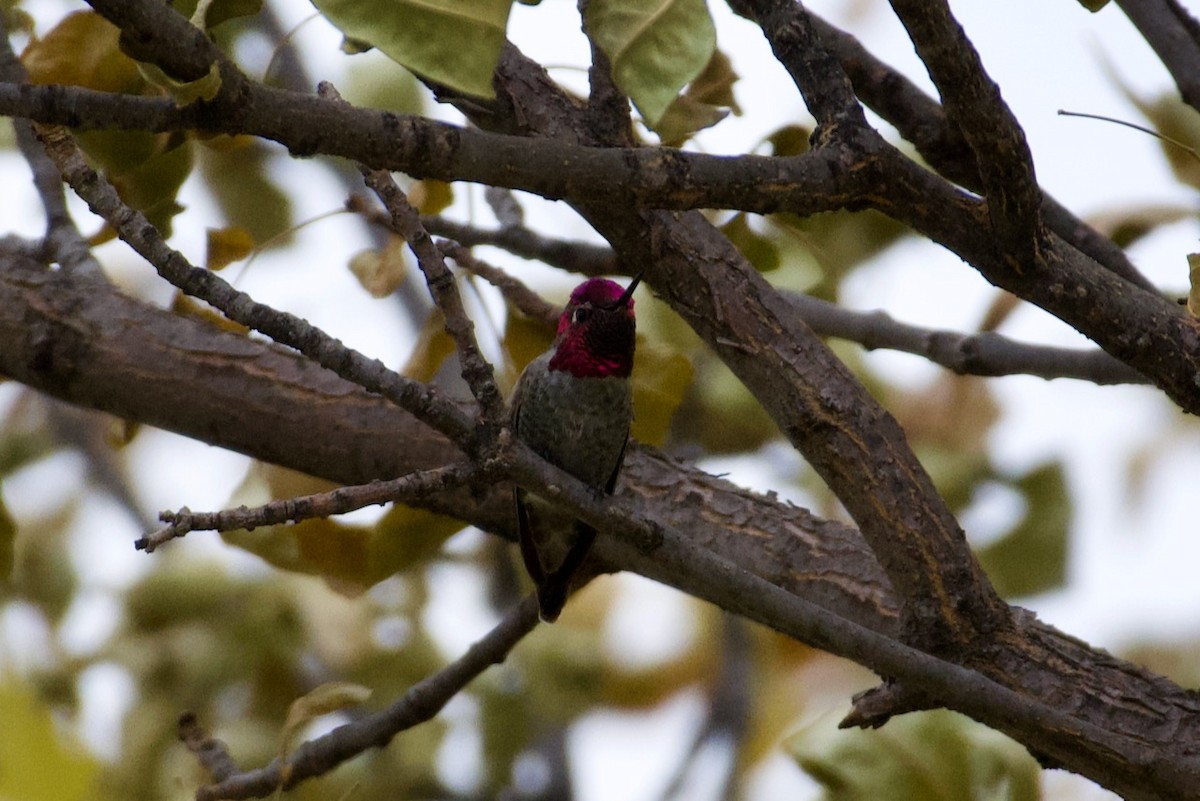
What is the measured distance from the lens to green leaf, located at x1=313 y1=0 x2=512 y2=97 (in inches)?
47.8

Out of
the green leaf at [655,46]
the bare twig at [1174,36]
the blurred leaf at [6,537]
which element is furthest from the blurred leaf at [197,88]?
the bare twig at [1174,36]

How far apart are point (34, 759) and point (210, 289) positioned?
0.58 meters

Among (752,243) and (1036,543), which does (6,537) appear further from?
(1036,543)

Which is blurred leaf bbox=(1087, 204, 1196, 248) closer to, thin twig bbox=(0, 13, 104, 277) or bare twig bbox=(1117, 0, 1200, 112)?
bare twig bbox=(1117, 0, 1200, 112)

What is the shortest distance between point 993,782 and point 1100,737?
49cm

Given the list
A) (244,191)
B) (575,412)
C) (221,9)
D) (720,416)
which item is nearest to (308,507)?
(221,9)

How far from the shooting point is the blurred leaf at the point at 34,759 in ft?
3.08

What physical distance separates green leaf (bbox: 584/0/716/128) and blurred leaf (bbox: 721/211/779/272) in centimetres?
95

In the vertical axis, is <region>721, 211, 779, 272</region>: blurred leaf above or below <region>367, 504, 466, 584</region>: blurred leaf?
above

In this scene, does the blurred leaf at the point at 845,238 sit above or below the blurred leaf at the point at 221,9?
above

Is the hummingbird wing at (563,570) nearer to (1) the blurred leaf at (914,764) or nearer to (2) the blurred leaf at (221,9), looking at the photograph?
(1) the blurred leaf at (914,764)

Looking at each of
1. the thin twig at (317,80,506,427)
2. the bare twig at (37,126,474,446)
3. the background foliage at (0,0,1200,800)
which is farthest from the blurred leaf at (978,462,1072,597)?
the bare twig at (37,126,474,446)

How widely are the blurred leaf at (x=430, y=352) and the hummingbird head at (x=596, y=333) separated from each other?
0.80ft

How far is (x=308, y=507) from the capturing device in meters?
1.40
